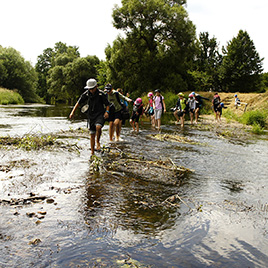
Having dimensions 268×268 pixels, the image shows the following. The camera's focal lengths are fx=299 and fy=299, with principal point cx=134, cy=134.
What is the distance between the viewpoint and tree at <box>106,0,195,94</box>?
43188 mm

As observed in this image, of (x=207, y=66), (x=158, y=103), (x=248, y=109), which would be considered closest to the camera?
(x=158, y=103)

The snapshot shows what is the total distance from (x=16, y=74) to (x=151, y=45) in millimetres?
37468

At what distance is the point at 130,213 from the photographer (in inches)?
181

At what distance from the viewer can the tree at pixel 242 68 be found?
45725 millimetres

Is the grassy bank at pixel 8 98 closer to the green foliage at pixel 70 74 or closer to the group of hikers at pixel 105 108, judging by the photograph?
the green foliage at pixel 70 74

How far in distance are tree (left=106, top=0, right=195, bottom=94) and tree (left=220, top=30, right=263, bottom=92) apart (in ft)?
20.6

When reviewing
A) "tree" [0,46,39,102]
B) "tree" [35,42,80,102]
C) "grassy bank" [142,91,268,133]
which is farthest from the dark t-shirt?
"tree" [35,42,80,102]

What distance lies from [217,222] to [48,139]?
7477mm

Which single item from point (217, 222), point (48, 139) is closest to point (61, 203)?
point (217, 222)

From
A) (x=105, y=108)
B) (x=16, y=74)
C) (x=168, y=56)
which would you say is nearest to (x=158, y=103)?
(x=105, y=108)

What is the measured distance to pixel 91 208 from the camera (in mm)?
4672

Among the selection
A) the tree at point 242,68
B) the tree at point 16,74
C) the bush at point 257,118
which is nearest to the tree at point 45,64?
the tree at point 16,74

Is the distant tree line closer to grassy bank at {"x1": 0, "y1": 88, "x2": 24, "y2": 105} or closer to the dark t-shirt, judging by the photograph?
grassy bank at {"x1": 0, "y1": 88, "x2": 24, "y2": 105}

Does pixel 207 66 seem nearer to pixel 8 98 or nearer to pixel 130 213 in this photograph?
pixel 8 98
